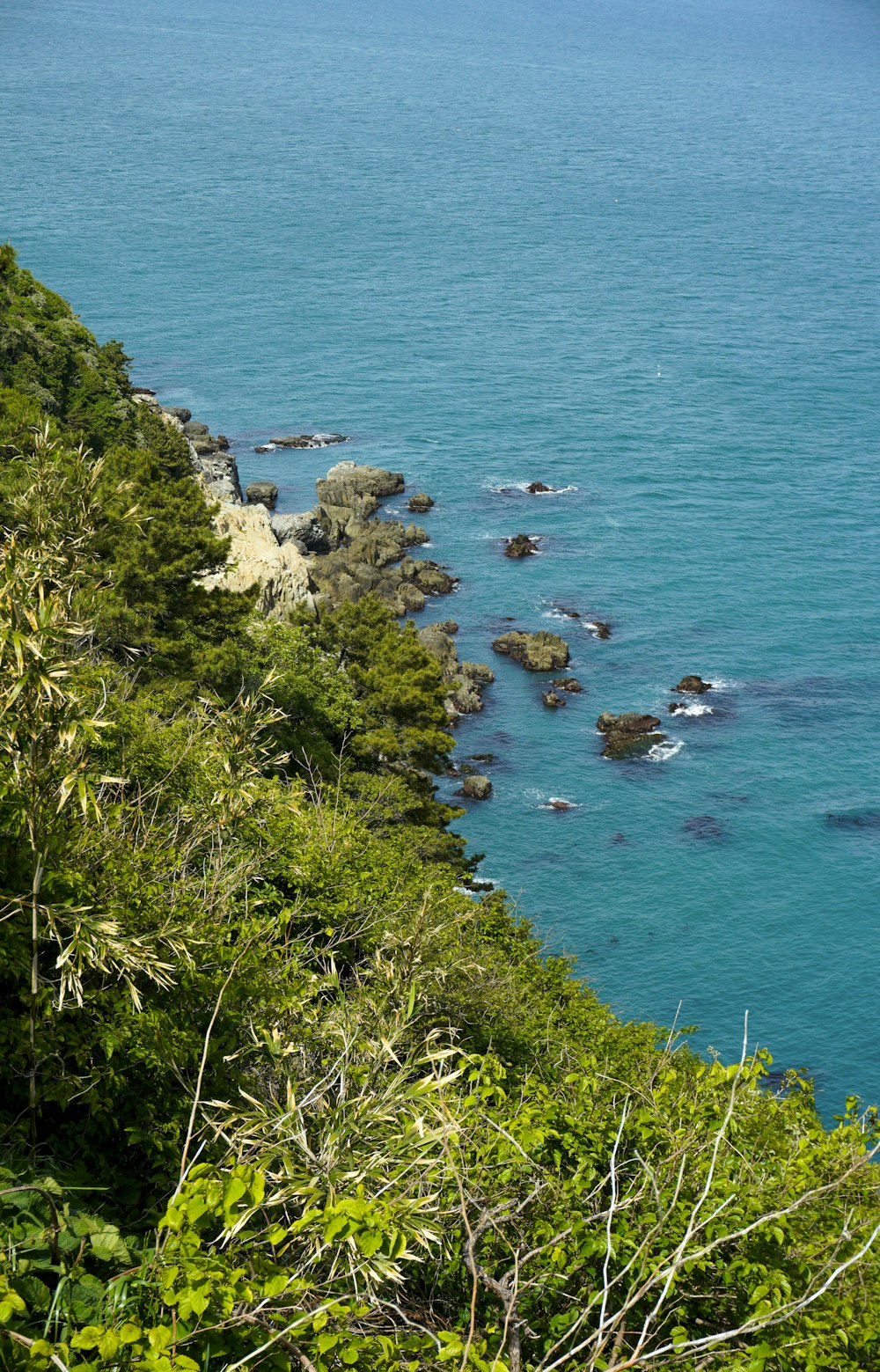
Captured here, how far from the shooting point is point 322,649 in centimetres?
4716

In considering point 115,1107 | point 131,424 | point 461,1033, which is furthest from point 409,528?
point 115,1107

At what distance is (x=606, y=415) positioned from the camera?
10562cm

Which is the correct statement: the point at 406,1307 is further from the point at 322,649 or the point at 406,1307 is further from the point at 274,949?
the point at 322,649

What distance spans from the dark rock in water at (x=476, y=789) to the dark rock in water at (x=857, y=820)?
16.4 metres

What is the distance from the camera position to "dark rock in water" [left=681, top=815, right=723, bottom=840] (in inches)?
2309

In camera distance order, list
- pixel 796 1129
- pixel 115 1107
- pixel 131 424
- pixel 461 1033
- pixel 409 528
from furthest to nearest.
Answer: pixel 409 528 → pixel 131 424 → pixel 461 1033 → pixel 796 1129 → pixel 115 1107

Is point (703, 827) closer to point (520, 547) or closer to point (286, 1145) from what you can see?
point (520, 547)

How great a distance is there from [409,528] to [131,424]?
25.1 m

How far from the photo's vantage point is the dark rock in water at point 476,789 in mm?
59250

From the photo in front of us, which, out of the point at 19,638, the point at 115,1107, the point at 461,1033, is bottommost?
the point at 461,1033

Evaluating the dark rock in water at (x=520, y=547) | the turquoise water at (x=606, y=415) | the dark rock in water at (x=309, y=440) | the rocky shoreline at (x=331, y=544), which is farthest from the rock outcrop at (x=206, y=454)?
the dark rock in water at (x=520, y=547)

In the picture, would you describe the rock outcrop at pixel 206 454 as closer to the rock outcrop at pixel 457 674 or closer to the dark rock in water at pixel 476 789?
the rock outcrop at pixel 457 674

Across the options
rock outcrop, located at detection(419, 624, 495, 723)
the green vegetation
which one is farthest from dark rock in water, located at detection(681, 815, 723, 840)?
the green vegetation

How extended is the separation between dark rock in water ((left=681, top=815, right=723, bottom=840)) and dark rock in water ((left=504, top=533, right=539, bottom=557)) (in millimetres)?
27353
